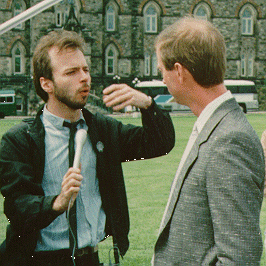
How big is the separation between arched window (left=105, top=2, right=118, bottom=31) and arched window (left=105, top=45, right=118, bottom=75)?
1789 millimetres

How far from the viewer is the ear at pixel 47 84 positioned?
101 inches

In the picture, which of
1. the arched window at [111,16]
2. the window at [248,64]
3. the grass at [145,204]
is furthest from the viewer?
the window at [248,64]

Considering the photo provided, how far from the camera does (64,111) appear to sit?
2578 millimetres

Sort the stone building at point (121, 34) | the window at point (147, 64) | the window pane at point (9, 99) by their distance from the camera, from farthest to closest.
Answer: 1. the window at point (147, 64)
2. the stone building at point (121, 34)
3. the window pane at point (9, 99)

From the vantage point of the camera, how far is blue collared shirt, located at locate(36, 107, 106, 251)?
2465mm

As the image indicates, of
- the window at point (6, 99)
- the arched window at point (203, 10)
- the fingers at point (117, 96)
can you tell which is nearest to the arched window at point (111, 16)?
the arched window at point (203, 10)

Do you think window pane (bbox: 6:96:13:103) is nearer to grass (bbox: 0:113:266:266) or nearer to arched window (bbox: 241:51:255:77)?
arched window (bbox: 241:51:255:77)

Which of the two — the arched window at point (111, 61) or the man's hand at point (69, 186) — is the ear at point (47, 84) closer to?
the man's hand at point (69, 186)

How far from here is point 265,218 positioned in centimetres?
710

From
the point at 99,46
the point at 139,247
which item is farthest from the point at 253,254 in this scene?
the point at 99,46

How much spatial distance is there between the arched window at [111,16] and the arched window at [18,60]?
25.5 ft

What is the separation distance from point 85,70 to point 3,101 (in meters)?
39.0

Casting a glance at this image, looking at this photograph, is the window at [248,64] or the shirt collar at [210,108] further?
the window at [248,64]

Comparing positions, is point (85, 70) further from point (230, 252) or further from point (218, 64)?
point (230, 252)
